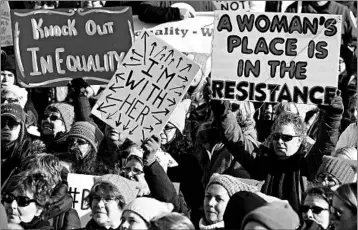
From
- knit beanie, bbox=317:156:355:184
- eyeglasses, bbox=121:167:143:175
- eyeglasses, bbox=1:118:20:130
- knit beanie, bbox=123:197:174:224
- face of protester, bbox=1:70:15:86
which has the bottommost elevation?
face of protester, bbox=1:70:15:86

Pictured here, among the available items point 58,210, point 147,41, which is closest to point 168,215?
point 58,210

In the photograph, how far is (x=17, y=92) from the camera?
458 inches

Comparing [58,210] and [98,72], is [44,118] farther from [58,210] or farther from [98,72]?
[58,210]

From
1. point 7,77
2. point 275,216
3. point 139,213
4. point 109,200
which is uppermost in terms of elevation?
point 275,216

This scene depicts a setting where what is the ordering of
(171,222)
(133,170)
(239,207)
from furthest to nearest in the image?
(133,170) < (239,207) < (171,222)

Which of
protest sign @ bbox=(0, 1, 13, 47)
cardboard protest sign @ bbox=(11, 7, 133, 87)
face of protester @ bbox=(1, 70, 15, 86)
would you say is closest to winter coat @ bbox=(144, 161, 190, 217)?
cardboard protest sign @ bbox=(11, 7, 133, 87)

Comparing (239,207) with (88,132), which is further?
(88,132)

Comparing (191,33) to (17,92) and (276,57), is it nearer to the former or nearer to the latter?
(17,92)

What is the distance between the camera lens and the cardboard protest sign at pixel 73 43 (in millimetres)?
10984

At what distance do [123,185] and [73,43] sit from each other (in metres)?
1.56

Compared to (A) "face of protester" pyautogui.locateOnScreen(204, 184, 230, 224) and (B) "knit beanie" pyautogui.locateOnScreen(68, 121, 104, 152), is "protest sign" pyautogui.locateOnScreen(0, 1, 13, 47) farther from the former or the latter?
(A) "face of protester" pyautogui.locateOnScreen(204, 184, 230, 224)

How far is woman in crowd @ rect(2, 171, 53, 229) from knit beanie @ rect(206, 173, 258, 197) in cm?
109

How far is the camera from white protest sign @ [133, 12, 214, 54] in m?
12.1

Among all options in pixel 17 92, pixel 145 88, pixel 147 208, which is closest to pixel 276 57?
pixel 145 88
